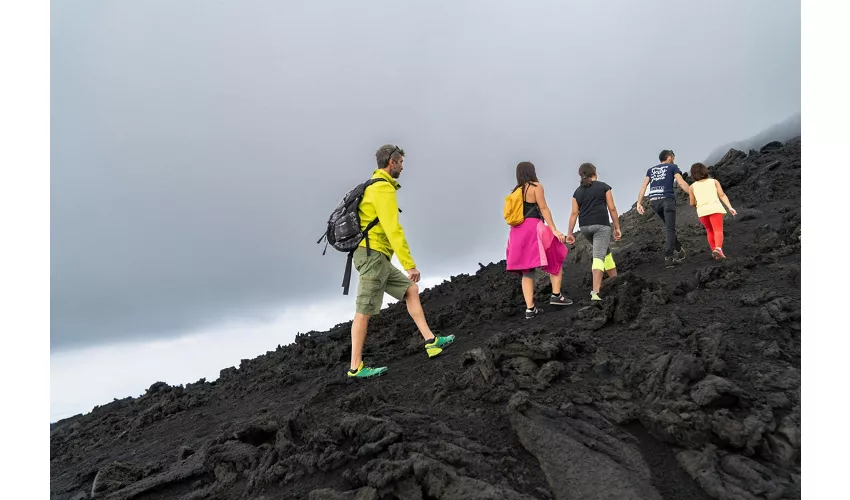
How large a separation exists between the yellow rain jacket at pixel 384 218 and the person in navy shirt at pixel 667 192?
648 cm

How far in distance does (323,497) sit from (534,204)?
16.6ft

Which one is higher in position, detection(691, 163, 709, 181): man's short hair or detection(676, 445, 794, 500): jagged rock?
detection(691, 163, 709, 181): man's short hair

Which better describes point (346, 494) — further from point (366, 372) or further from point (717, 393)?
point (717, 393)

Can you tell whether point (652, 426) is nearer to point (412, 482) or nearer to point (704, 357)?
point (704, 357)

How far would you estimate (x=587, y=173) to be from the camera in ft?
27.6

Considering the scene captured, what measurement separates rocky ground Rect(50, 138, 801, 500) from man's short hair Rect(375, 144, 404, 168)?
240cm

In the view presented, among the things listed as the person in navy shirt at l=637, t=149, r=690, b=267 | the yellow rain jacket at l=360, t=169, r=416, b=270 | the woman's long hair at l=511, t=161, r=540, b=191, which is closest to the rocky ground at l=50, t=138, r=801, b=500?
the yellow rain jacket at l=360, t=169, r=416, b=270

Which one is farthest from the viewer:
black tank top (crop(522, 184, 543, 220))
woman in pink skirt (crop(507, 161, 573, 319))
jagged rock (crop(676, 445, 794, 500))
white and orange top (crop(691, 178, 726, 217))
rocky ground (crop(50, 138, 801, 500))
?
white and orange top (crop(691, 178, 726, 217))

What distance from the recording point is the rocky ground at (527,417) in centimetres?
375

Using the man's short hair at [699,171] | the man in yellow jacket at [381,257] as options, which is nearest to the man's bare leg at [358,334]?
the man in yellow jacket at [381,257]

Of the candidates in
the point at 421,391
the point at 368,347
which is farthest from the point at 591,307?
the point at 368,347

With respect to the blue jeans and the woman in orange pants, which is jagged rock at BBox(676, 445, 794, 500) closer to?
the woman in orange pants

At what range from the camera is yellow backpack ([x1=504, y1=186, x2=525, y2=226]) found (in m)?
7.50

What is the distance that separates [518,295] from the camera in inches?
366
